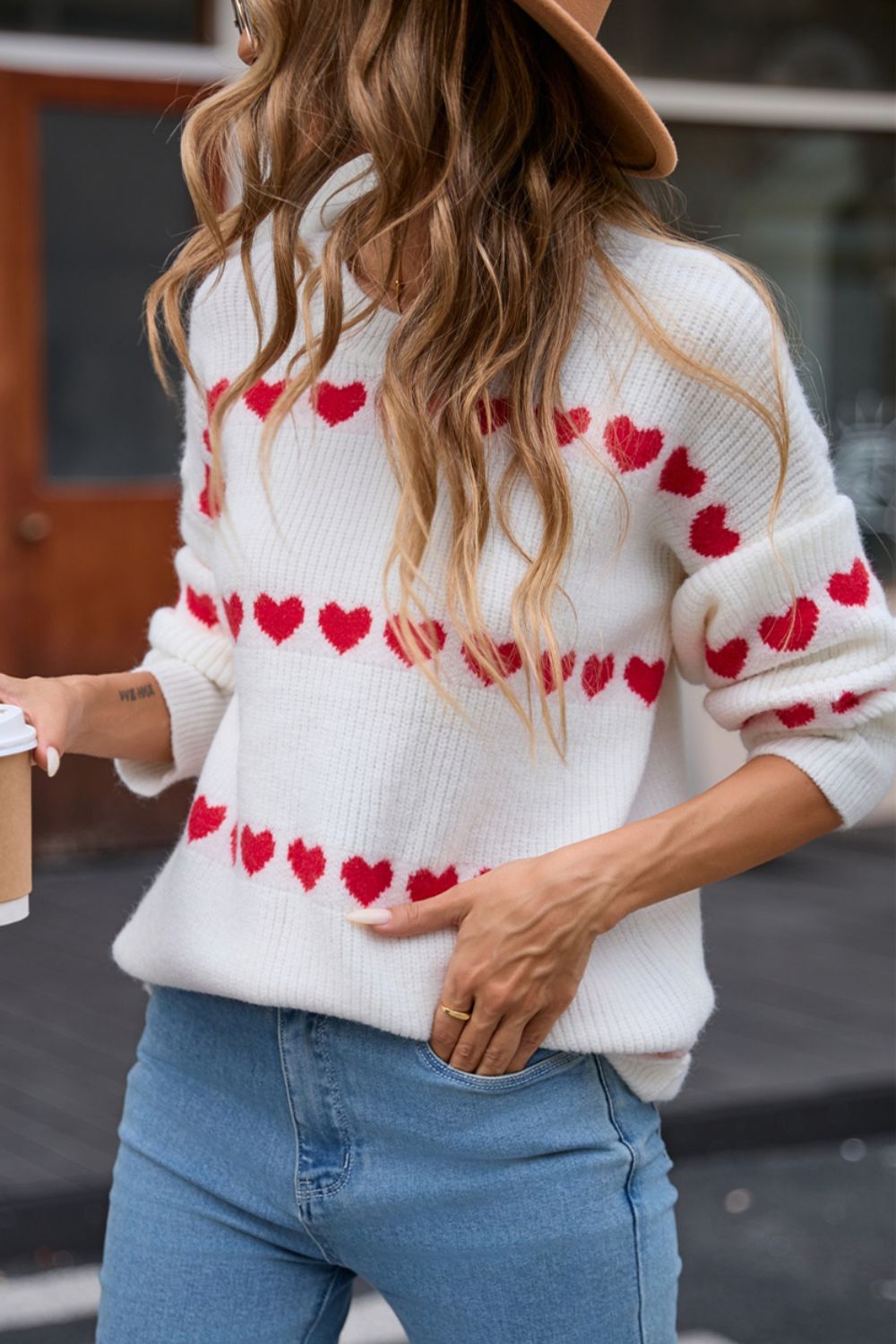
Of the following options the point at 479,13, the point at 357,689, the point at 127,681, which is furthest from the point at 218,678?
the point at 479,13

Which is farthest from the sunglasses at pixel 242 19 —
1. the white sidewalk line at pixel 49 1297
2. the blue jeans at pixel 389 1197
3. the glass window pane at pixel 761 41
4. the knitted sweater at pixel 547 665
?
the glass window pane at pixel 761 41

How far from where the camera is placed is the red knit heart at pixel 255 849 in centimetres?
153

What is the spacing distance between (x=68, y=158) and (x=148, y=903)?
16.1 ft

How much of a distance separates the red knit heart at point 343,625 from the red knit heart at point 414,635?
2 centimetres

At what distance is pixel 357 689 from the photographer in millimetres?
1490

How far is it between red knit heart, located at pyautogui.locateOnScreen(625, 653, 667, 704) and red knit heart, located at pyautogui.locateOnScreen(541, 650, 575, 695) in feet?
0.23

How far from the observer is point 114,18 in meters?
6.08

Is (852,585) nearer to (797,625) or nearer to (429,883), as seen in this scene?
(797,625)

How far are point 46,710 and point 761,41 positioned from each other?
6.11 m

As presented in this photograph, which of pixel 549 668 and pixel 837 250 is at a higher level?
pixel 549 668

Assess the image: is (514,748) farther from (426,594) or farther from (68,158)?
(68,158)

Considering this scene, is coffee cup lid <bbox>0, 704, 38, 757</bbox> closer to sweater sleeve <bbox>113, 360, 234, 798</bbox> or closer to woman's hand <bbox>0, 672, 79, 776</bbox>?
woman's hand <bbox>0, 672, 79, 776</bbox>

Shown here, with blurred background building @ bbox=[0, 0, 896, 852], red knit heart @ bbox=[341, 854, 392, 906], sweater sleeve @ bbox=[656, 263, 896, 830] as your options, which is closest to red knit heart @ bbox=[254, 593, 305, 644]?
red knit heart @ bbox=[341, 854, 392, 906]

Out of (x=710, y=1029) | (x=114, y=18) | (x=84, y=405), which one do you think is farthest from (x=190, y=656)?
(x=114, y=18)
